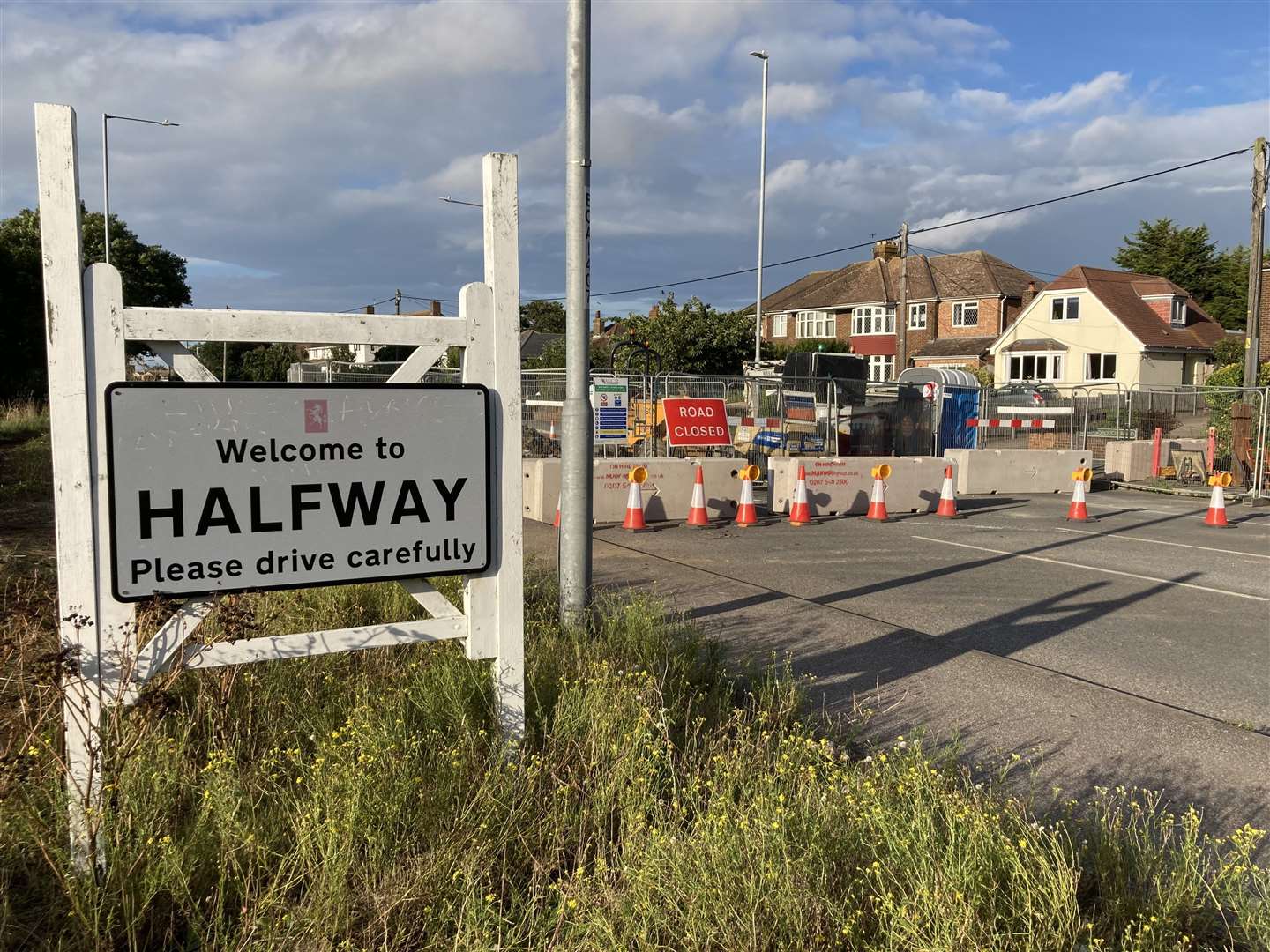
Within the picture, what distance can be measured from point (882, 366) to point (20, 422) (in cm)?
4660

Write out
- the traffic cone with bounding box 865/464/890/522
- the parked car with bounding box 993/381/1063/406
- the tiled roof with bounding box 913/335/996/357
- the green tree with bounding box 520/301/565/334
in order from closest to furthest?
the traffic cone with bounding box 865/464/890/522
the parked car with bounding box 993/381/1063/406
the tiled roof with bounding box 913/335/996/357
the green tree with bounding box 520/301/565/334

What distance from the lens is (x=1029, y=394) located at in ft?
98.4

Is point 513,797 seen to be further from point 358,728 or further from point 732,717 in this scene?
point 732,717

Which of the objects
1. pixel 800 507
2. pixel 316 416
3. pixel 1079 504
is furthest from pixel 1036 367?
pixel 316 416

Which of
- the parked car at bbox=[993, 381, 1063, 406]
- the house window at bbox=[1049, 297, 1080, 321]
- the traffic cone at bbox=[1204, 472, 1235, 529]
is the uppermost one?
the house window at bbox=[1049, 297, 1080, 321]

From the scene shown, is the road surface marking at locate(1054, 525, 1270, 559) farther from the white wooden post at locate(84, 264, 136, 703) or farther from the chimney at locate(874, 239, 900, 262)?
the chimney at locate(874, 239, 900, 262)

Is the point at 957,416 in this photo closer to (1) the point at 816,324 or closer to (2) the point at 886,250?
(2) the point at 886,250

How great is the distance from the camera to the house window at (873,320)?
59.9 metres

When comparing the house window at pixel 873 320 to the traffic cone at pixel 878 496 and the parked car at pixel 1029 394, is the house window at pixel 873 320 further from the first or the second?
the traffic cone at pixel 878 496

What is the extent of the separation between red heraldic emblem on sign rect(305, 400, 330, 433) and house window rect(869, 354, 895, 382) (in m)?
56.4

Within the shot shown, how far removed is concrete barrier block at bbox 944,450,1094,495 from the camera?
18172mm

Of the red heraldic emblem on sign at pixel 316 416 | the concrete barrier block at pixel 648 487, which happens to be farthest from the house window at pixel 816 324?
the red heraldic emblem on sign at pixel 316 416

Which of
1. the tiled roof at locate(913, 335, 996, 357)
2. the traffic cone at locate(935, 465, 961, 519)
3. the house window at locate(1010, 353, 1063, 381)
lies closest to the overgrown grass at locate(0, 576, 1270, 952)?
the traffic cone at locate(935, 465, 961, 519)

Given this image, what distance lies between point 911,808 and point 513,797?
1374 millimetres
